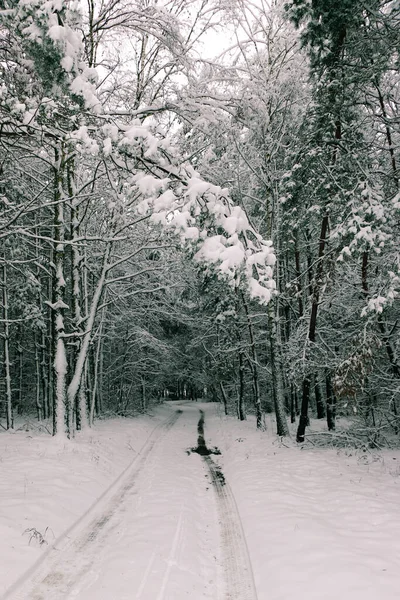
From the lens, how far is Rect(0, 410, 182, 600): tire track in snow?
14.0ft

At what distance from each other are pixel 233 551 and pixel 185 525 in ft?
3.45

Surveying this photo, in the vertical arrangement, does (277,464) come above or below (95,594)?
below

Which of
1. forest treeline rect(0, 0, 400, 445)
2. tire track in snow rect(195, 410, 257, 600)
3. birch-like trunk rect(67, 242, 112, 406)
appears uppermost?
forest treeline rect(0, 0, 400, 445)

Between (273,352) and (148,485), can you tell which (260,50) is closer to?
(273,352)

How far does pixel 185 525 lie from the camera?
633 cm

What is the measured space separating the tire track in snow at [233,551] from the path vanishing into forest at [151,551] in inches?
0.5

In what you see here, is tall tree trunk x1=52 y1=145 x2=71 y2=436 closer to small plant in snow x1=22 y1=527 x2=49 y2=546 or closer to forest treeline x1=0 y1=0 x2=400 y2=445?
forest treeline x1=0 y1=0 x2=400 y2=445

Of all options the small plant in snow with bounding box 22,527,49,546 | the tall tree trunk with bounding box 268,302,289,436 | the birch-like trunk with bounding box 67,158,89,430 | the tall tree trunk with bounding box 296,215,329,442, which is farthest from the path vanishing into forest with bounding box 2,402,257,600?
the tall tree trunk with bounding box 268,302,289,436

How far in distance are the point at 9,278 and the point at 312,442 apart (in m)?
16.8

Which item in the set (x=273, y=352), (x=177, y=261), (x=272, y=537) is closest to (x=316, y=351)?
(x=273, y=352)

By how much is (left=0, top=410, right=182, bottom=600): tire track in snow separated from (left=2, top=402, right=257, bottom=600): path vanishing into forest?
0.04ft

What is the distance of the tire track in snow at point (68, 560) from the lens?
4.27 metres

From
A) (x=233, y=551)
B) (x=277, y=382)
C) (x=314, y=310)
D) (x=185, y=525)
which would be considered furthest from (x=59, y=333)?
(x=314, y=310)

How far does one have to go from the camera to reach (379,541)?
5.52 metres
